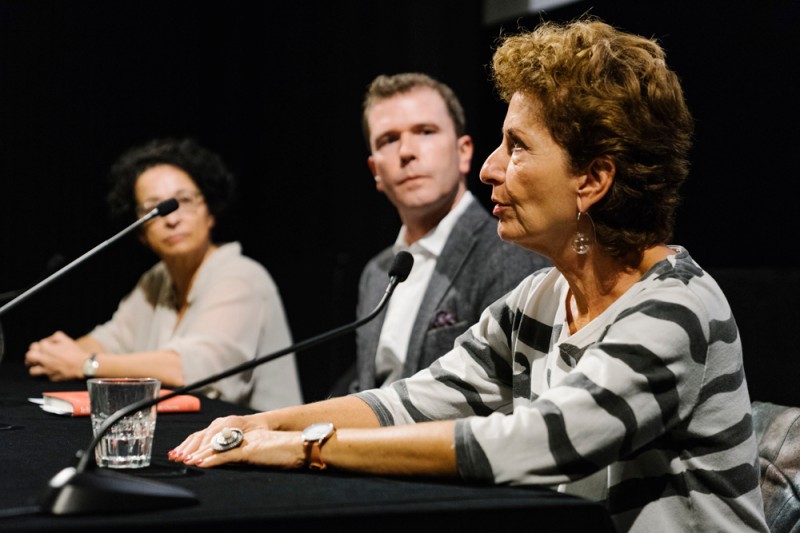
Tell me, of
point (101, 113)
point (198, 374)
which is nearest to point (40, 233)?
point (101, 113)

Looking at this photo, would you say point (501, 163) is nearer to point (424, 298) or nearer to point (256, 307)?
point (424, 298)

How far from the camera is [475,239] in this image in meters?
2.60

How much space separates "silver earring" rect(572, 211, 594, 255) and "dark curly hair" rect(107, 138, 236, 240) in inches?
82.5

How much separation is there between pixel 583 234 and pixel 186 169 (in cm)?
216

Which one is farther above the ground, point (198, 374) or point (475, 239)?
point (475, 239)

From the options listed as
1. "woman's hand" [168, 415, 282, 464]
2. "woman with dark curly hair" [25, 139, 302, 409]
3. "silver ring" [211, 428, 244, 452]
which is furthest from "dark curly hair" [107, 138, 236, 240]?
"silver ring" [211, 428, 244, 452]

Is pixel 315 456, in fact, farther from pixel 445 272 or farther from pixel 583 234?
pixel 445 272

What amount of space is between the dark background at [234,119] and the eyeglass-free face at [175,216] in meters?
0.67

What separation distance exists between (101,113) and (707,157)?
2.61 metres

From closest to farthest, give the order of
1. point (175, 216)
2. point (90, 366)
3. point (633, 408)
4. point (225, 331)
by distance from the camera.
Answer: point (633, 408), point (90, 366), point (225, 331), point (175, 216)

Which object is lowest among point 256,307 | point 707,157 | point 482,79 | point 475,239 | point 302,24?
point 256,307

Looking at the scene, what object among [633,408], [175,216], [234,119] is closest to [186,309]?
[175,216]

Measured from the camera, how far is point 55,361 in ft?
8.73

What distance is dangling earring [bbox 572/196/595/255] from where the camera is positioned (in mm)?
1484
